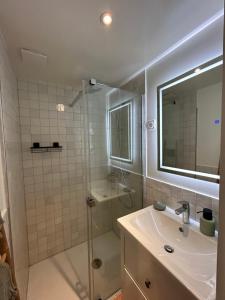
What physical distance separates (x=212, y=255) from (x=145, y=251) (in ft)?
Result: 1.35

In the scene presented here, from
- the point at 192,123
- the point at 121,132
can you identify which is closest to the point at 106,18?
the point at 192,123

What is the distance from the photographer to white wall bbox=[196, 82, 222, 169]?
1021mm

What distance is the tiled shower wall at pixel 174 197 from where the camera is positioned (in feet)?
3.38

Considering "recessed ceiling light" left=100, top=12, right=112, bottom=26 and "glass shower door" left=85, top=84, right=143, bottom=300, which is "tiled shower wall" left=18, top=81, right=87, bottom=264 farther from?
"recessed ceiling light" left=100, top=12, right=112, bottom=26

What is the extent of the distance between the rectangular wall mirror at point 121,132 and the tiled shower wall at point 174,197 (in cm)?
45

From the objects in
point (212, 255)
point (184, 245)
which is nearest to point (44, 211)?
point (184, 245)

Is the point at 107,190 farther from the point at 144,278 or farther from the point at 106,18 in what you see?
the point at 106,18

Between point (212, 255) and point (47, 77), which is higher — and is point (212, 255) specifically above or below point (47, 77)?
below

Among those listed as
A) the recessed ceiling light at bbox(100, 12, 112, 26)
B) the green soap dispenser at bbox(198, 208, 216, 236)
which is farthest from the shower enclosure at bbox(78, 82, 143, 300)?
the green soap dispenser at bbox(198, 208, 216, 236)

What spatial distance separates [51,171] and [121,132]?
43.8 inches

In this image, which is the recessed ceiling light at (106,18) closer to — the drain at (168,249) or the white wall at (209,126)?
the white wall at (209,126)

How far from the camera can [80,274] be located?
1.73 m

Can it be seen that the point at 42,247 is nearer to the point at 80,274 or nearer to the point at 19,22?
the point at 80,274

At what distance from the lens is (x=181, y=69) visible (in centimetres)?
120
